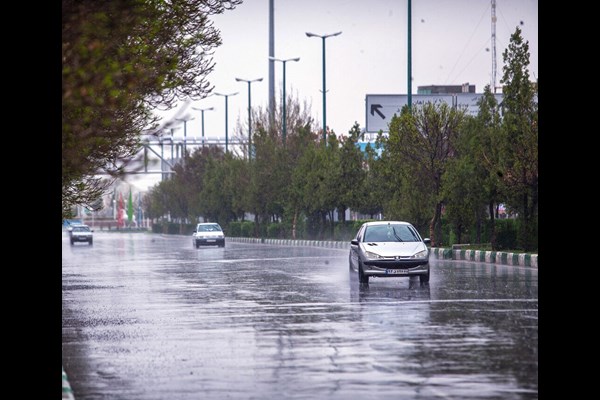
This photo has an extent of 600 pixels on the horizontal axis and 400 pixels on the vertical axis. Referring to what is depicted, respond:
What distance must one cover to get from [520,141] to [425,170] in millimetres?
10564

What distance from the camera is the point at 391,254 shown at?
1073 inches

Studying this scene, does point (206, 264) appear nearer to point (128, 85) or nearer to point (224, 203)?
point (128, 85)

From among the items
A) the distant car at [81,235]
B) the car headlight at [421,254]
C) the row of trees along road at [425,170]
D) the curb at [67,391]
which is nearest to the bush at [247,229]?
the row of trees along road at [425,170]

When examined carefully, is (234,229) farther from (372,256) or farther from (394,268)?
(394,268)

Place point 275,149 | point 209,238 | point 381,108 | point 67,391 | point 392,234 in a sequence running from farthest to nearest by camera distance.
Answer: point 275,149 < point 381,108 < point 209,238 < point 392,234 < point 67,391

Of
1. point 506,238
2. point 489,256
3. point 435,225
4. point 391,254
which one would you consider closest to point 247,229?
point 435,225

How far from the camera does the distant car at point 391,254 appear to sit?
2717 centimetres

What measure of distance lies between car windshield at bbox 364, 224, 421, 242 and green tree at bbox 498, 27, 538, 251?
13221 mm

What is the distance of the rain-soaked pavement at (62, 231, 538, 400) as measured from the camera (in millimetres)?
11680

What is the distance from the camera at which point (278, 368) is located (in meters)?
13.0

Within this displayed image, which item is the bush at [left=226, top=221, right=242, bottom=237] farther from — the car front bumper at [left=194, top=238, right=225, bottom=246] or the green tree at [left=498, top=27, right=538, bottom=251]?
the green tree at [left=498, top=27, right=538, bottom=251]

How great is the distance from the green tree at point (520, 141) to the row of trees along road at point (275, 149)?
0.15 ft

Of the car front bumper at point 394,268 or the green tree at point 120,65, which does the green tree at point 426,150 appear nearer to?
the car front bumper at point 394,268
